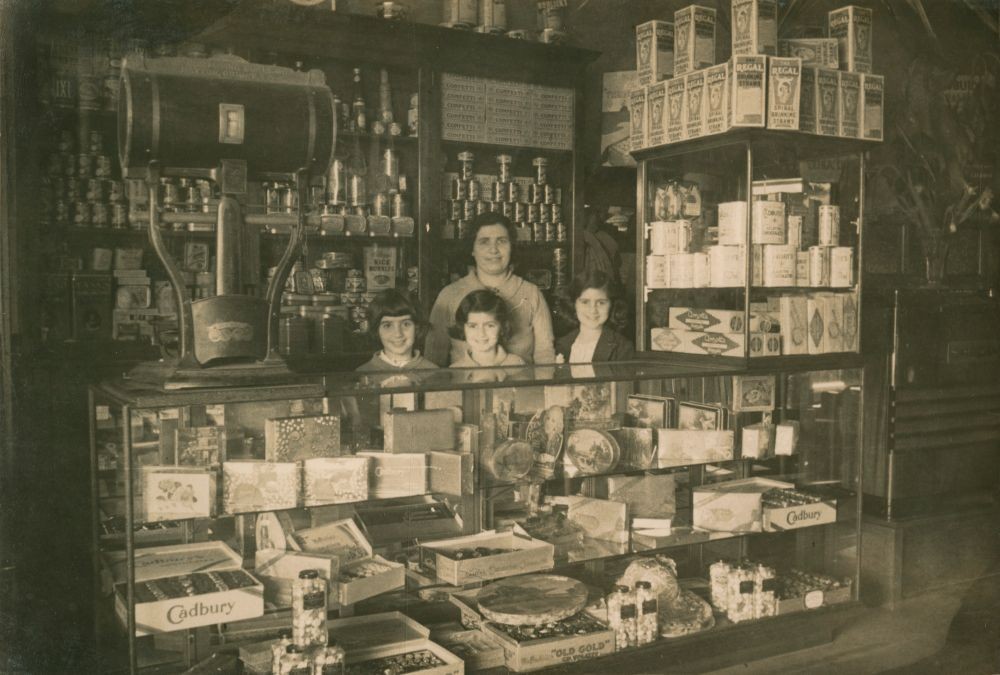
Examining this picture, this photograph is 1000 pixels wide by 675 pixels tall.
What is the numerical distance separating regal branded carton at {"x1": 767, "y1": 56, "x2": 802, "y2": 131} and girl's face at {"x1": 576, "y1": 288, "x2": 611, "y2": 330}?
A: 100 centimetres

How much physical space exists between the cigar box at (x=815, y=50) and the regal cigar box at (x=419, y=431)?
1.91m

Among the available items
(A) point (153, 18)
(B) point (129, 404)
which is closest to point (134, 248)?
(A) point (153, 18)

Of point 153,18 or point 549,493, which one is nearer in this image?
point 549,493

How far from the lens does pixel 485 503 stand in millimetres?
2619

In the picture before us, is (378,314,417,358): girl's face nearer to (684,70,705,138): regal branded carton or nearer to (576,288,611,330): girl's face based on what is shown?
(576,288,611,330): girl's face

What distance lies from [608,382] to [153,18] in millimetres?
2632

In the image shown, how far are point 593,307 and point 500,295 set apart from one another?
631mm

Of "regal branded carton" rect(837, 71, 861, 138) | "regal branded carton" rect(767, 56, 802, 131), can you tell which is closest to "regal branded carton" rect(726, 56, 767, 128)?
"regal branded carton" rect(767, 56, 802, 131)

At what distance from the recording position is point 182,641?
2.20 metres

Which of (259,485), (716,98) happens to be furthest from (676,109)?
(259,485)

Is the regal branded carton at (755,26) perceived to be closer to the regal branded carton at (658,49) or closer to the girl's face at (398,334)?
the regal branded carton at (658,49)

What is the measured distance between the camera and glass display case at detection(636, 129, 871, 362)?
311 cm

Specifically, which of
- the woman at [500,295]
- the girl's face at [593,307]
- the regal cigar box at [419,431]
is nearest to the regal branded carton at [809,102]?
A: the girl's face at [593,307]

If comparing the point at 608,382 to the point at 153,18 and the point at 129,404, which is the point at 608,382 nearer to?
the point at 129,404
